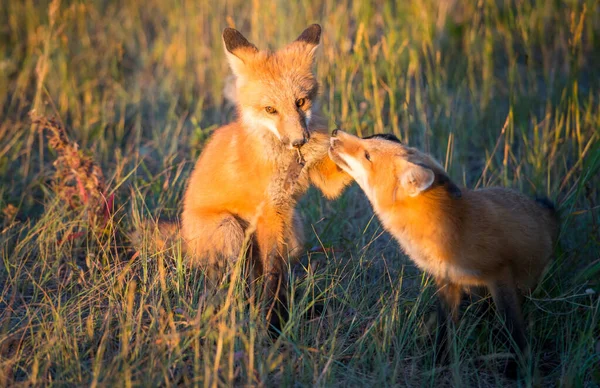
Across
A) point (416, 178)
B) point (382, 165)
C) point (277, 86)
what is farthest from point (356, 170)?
point (277, 86)

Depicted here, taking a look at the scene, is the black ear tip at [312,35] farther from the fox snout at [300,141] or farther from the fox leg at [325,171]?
the fox snout at [300,141]

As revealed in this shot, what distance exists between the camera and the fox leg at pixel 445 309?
383 centimetres

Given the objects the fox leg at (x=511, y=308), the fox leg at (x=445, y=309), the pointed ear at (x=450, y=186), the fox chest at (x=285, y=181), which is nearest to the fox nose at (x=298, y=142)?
the fox chest at (x=285, y=181)

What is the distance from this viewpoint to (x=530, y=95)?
21.8ft

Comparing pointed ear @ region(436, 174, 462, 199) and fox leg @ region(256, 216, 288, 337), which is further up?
pointed ear @ region(436, 174, 462, 199)

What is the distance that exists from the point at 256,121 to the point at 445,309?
1.88 m

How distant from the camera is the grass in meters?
3.28

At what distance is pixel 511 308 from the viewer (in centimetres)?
361

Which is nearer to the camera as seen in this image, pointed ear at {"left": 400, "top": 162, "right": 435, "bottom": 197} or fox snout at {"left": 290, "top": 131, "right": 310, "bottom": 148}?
pointed ear at {"left": 400, "top": 162, "right": 435, "bottom": 197}


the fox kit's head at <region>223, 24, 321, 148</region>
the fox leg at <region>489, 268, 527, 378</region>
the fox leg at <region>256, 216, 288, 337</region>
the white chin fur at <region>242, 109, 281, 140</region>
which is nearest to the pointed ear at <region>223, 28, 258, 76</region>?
the fox kit's head at <region>223, 24, 321, 148</region>

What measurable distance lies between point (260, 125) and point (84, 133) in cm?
322

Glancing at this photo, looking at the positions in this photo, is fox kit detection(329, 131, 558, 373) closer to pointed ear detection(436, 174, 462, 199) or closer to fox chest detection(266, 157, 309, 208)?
pointed ear detection(436, 174, 462, 199)

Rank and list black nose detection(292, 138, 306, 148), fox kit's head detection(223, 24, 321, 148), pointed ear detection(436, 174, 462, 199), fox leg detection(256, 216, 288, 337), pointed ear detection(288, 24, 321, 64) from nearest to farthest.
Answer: pointed ear detection(436, 174, 462, 199) → black nose detection(292, 138, 306, 148) → fox kit's head detection(223, 24, 321, 148) → fox leg detection(256, 216, 288, 337) → pointed ear detection(288, 24, 321, 64)

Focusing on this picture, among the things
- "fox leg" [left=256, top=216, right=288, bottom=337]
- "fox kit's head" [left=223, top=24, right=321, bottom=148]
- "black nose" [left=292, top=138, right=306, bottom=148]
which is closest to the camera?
"black nose" [left=292, top=138, right=306, bottom=148]
